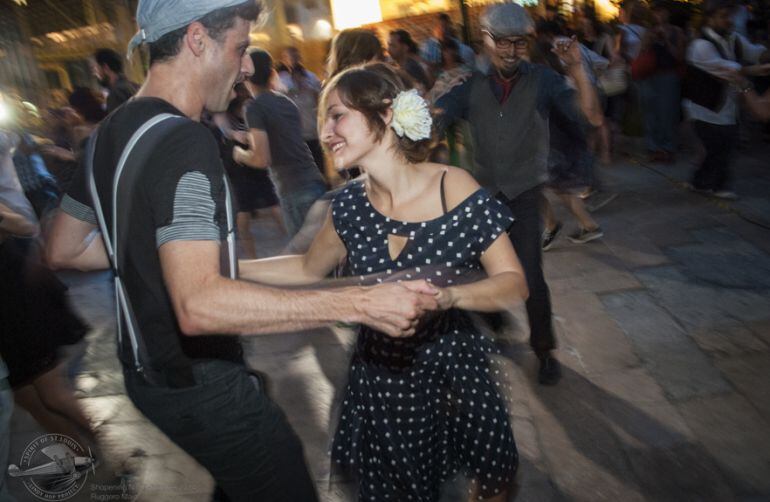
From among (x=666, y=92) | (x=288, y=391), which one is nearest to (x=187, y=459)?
(x=288, y=391)

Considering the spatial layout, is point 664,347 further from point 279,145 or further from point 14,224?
point 14,224

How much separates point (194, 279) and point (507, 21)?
8.08 feet

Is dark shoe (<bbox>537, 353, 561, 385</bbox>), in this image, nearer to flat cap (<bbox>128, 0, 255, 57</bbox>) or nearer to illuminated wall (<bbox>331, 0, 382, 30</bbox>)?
flat cap (<bbox>128, 0, 255, 57</bbox>)

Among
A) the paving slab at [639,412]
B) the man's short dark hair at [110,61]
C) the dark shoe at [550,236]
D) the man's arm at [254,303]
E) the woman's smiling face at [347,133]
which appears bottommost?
the dark shoe at [550,236]

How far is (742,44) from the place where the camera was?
240 inches

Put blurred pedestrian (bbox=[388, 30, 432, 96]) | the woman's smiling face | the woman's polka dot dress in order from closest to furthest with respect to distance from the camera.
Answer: the woman's polka dot dress, the woman's smiling face, blurred pedestrian (bbox=[388, 30, 432, 96])

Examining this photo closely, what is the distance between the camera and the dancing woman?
201 cm

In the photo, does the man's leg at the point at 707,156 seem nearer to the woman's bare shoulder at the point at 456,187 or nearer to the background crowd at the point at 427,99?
the background crowd at the point at 427,99

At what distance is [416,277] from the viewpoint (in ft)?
6.58

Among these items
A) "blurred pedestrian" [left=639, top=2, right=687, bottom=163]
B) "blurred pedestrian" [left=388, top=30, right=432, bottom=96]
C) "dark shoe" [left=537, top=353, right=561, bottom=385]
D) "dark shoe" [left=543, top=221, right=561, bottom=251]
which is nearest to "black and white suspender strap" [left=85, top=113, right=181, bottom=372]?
"dark shoe" [left=537, top=353, right=561, bottom=385]

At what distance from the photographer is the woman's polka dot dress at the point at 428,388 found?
201cm

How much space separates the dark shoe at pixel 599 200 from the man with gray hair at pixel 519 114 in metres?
3.27

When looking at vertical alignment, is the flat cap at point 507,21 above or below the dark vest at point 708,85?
above

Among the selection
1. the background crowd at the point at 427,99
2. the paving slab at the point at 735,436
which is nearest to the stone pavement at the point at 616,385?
the paving slab at the point at 735,436
